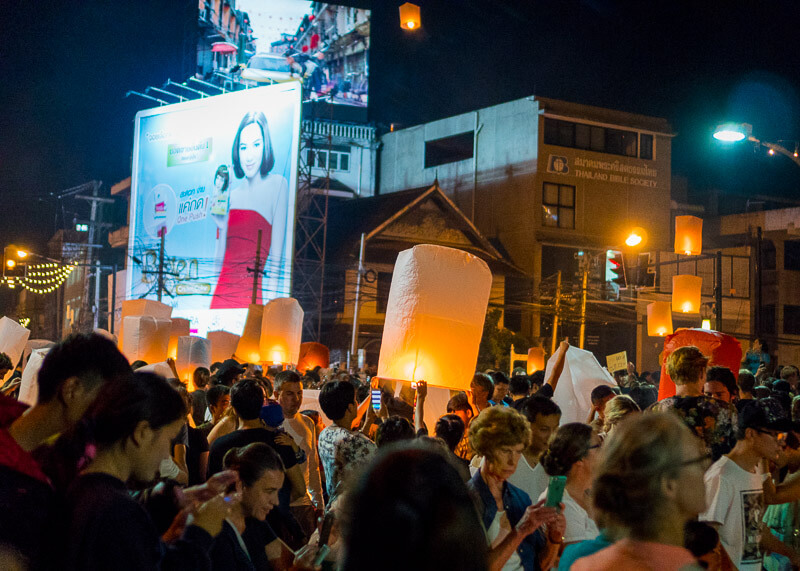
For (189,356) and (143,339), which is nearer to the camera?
(143,339)

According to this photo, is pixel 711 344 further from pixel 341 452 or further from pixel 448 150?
pixel 448 150

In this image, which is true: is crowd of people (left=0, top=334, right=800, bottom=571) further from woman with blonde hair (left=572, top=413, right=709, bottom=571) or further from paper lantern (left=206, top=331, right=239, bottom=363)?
paper lantern (left=206, top=331, right=239, bottom=363)

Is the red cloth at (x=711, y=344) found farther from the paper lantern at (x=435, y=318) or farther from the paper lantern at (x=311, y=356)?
the paper lantern at (x=311, y=356)

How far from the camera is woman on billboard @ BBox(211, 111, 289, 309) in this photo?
28.7m

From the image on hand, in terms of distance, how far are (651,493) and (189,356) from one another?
11.1m

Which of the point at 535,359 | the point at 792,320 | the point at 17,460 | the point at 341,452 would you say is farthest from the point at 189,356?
the point at 792,320

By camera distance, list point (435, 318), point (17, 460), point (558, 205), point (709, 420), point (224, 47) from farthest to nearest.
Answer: point (224, 47)
point (558, 205)
point (435, 318)
point (709, 420)
point (17, 460)

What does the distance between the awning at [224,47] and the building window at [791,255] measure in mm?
28183

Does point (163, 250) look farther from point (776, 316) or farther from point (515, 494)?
point (515, 494)

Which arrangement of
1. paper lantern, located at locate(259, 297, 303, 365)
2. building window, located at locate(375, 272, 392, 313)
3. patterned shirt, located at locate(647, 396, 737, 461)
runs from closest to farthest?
patterned shirt, located at locate(647, 396, 737, 461) → paper lantern, located at locate(259, 297, 303, 365) → building window, located at locate(375, 272, 392, 313)

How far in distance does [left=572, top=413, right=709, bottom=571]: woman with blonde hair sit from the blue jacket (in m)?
1.30

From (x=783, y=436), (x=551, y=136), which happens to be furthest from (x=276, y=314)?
(x=551, y=136)

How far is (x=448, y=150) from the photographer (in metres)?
40.0

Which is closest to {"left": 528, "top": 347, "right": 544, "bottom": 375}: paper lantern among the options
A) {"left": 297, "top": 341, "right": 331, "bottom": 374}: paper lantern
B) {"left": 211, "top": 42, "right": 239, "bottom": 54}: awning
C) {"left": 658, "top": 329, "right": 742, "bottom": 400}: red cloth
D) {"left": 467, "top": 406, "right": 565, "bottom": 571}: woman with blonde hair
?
{"left": 297, "top": 341, "right": 331, "bottom": 374}: paper lantern
